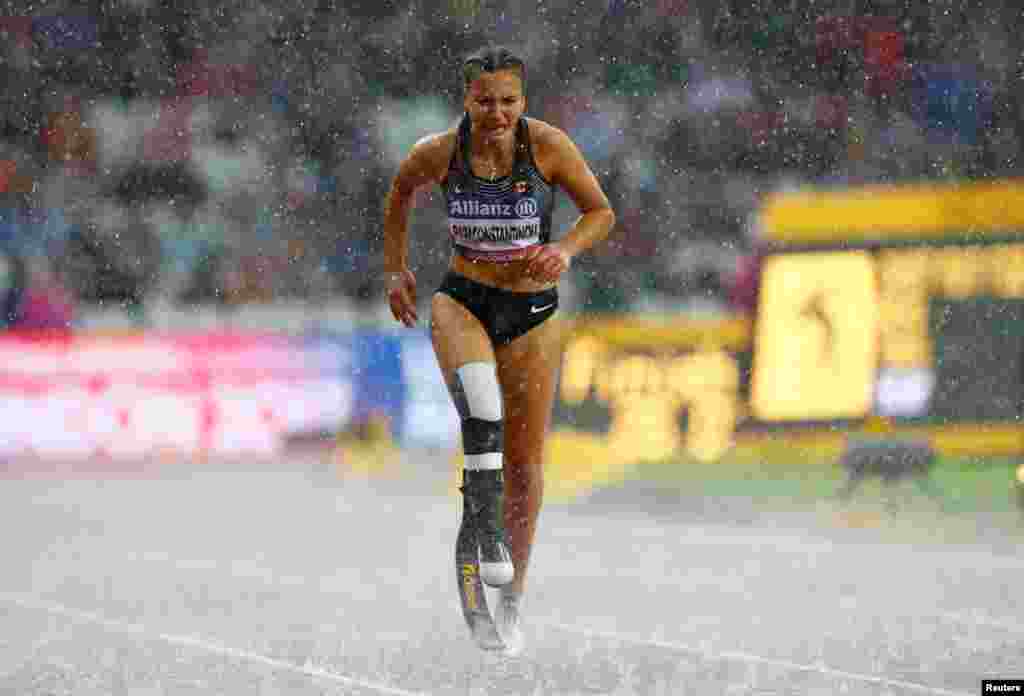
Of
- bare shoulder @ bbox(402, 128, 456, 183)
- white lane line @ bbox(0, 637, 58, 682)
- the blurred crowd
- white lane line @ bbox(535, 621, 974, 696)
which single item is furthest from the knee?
the blurred crowd

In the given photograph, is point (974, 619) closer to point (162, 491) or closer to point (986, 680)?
point (986, 680)

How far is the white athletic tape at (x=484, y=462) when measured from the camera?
212 inches

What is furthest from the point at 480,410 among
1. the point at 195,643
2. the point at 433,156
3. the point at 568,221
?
the point at 568,221

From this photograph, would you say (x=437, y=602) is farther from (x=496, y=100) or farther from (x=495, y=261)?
(x=496, y=100)

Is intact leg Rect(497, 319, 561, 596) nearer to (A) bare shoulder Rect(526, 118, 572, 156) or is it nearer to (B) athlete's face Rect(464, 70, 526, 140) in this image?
(A) bare shoulder Rect(526, 118, 572, 156)

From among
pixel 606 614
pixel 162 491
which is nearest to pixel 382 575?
pixel 606 614

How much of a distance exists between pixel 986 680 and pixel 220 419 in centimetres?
1144

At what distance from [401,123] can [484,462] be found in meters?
13.2

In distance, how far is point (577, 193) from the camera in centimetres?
552

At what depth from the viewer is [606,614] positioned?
8242mm

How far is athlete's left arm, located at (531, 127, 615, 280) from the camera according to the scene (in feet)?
17.6

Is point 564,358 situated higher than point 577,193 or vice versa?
point 577,193

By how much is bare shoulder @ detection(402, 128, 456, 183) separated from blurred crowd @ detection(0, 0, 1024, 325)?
910 cm

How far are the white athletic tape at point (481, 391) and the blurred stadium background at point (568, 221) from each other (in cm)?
828
